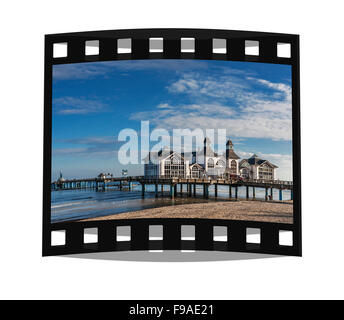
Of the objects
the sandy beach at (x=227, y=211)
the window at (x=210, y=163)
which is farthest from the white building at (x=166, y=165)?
the sandy beach at (x=227, y=211)

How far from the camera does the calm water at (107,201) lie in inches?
388

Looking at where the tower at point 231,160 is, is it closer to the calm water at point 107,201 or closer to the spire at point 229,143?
the spire at point 229,143

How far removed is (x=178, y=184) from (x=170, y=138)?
6.83 feet

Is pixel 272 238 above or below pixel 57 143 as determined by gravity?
below

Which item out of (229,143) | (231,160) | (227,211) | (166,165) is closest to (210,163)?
(231,160)

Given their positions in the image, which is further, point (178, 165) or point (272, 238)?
point (178, 165)

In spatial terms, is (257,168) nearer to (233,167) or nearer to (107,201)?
(233,167)

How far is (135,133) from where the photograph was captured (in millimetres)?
10406

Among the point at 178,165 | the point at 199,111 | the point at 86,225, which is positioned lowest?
the point at 86,225

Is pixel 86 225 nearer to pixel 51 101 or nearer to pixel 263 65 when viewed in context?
pixel 51 101

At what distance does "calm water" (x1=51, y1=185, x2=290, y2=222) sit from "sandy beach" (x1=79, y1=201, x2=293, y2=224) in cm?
22

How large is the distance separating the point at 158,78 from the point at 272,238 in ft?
18.2

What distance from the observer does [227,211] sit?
1034cm

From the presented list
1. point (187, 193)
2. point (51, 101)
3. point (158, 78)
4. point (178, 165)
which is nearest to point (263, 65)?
point (158, 78)
